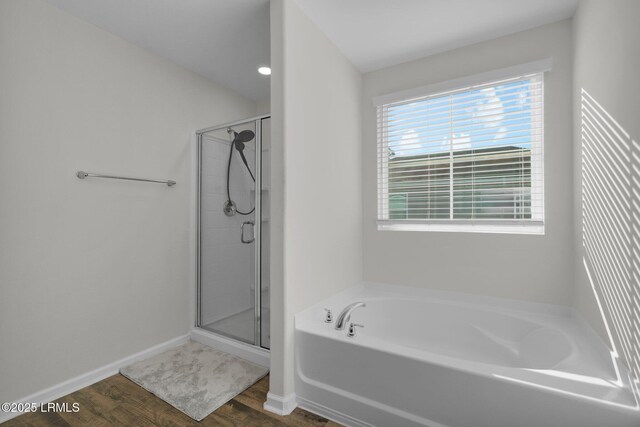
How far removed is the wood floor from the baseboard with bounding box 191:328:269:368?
33 cm

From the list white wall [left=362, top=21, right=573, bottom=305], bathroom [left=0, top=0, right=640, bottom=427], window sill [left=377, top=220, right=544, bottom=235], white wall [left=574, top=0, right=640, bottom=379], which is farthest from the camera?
window sill [left=377, top=220, right=544, bottom=235]

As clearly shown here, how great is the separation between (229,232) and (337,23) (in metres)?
1.71

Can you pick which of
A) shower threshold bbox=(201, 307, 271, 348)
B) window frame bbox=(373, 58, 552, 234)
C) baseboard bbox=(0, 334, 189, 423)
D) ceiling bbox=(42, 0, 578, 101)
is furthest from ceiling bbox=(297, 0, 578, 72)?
baseboard bbox=(0, 334, 189, 423)

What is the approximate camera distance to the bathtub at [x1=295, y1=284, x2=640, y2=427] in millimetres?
1235

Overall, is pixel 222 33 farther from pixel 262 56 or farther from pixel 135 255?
pixel 135 255

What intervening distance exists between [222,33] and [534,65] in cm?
211

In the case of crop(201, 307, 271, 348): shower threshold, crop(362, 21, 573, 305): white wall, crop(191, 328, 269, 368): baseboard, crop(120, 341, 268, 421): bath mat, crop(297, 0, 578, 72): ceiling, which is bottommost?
crop(120, 341, 268, 421): bath mat

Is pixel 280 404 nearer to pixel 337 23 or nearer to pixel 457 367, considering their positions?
pixel 457 367

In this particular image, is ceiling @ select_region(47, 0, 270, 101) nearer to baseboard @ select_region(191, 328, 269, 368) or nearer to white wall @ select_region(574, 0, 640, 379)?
white wall @ select_region(574, 0, 640, 379)

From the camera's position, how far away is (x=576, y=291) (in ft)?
6.38

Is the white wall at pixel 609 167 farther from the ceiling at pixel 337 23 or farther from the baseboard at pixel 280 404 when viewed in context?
the baseboard at pixel 280 404

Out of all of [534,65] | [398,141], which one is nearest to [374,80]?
[398,141]

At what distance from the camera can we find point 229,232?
Result: 8.35 ft

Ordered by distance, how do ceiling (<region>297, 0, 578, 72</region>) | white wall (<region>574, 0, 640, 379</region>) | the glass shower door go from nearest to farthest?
white wall (<region>574, 0, 640, 379</region>) < ceiling (<region>297, 0, 578, 72</region>) < the glass shower door
